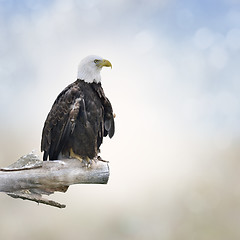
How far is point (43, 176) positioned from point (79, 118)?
3.67 feet

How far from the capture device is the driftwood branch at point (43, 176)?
6.04 m

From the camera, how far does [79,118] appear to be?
612cm

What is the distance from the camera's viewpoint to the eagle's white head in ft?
20.9

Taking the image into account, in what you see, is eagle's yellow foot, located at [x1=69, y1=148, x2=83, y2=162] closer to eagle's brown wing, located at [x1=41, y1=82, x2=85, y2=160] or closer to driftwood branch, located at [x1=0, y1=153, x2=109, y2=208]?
driftwood branch, located at [x1=0, y1=153, x2=109, y2=208]

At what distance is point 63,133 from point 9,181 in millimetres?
1171

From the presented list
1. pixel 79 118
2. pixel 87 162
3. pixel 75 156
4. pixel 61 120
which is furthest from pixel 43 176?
pixel 79 118

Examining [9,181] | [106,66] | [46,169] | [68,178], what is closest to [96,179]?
[68,178]

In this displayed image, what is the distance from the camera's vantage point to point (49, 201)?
6078 mm

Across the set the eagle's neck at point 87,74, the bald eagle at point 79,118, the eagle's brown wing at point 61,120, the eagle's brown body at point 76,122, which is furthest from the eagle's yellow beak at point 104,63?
the eagle's brown wing at point 61,120

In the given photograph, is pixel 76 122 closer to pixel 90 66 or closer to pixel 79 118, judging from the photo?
pixel 79 118

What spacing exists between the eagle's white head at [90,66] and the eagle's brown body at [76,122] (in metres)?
0.10

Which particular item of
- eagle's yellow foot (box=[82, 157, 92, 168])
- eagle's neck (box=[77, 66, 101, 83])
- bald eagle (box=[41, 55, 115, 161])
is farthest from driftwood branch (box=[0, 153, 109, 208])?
eagle's neck (box=[77, 66, 101, 83])

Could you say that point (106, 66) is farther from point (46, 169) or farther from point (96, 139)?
point (46, 169)

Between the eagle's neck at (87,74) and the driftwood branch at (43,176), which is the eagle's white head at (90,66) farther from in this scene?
the driftwood branch at (43,176)
